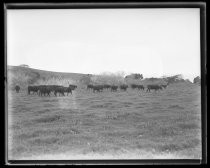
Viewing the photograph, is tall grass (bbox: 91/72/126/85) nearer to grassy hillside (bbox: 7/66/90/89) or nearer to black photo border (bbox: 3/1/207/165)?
grassy hillside (bbox: 7/66/90/89)

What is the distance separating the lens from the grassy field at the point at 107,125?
373cm

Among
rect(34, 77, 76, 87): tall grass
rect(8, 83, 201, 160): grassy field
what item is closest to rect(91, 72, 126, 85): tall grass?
rect(8, 83, 201, 160): grassy field

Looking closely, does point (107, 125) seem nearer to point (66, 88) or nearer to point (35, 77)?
point (66, 88)

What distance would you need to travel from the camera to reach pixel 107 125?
12.4ft

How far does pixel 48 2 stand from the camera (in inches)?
146

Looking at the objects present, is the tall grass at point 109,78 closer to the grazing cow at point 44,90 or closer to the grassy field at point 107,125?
the grassy field at point 107,125

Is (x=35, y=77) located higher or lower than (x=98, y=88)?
higher

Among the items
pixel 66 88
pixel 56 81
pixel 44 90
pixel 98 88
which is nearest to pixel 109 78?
pixel 98 88

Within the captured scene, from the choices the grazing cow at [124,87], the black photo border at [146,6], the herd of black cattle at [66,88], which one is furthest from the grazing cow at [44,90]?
the grazing cow at [124,87]

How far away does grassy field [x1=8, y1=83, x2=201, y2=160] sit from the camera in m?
3.73

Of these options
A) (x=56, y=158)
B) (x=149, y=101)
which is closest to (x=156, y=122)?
(x=149, y=101)

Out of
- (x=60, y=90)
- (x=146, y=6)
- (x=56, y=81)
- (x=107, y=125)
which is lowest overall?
(x=107, y=125)
